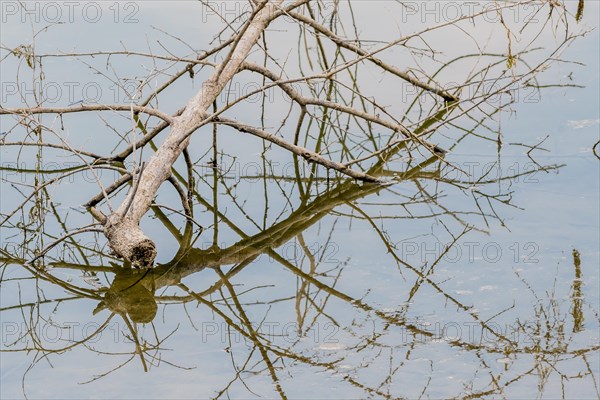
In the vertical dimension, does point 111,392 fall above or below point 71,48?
below

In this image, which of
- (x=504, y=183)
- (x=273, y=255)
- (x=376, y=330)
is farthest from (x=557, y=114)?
(x=376, y=330)

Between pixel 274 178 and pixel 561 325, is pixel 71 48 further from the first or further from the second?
pixel 561 325

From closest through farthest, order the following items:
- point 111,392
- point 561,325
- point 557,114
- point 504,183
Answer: point 111,392, point 561,325, point 504,183, point 557,114

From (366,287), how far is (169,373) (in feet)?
4.04

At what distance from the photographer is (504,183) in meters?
6.96

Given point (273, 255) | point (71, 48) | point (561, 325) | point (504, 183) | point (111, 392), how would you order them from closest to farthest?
point (111, 392) → point (561, 325) → point (273, 255) → point (504, 183) → point (71, 48)

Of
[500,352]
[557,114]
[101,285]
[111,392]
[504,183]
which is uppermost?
[557,114]

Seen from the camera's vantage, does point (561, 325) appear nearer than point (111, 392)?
No

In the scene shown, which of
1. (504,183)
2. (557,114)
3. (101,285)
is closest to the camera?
(101,285)

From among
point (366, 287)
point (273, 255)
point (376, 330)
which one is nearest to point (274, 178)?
point (273, 255)

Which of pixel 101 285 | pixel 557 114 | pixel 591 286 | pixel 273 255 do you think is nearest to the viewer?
pixel 591 286

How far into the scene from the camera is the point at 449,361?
4570mm

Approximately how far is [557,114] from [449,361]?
377 cm

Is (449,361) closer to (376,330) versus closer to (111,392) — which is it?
(376,330)
